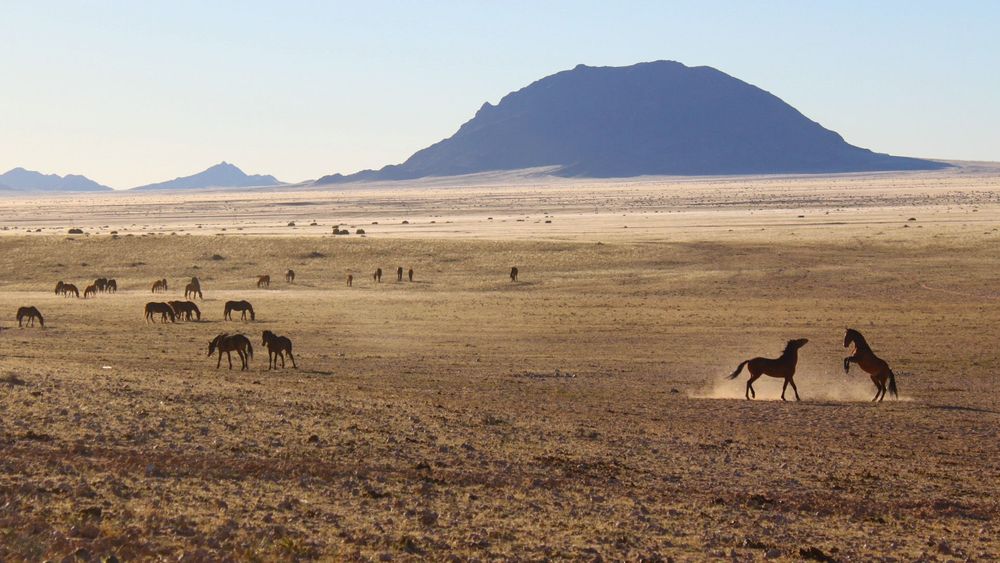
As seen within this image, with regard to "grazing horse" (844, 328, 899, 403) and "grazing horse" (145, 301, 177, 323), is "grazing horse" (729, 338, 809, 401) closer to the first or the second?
"grazing horse" (844, 328, 899, 403)

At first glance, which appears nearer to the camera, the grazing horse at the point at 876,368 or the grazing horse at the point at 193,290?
the grazing horse at the point at 876,368

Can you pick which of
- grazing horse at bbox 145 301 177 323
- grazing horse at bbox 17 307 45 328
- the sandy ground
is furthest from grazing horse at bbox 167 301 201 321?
grazing horse at bbox 17 307 45 328

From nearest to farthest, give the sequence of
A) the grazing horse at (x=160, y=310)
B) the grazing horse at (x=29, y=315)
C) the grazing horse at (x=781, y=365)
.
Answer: the grazing horse at (x=781, y=365) → the grazing horse at (x=29, y=315) → the grazing horse at (x=160, y=310)

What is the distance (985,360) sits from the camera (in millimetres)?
26109

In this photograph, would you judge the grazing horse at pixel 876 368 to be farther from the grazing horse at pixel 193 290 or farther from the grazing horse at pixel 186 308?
the grazing horse at pixel 193 290

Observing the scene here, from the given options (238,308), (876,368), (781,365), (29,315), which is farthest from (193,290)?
(876,368)

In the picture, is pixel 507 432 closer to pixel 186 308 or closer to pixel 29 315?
pixel 29 315

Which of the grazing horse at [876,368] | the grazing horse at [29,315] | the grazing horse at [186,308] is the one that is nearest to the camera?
the grazing horse at [876,368]

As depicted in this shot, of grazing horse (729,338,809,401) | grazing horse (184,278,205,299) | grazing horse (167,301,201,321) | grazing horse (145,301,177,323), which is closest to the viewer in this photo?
grazing horse (729,338,809,401)

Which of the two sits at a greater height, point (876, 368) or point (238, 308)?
point (876, 368)

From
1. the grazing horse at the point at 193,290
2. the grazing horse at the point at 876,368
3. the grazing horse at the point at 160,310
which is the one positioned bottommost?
the grazing horse at the point at 193,290

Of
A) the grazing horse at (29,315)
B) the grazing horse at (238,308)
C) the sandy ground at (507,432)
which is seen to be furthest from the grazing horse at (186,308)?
the grazing horse at (29,315)

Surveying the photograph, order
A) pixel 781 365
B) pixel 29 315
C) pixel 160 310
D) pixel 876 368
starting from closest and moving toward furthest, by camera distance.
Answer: pixel 876 368 < pixel 781 365 < pixel 29 315 < pixel 160 310

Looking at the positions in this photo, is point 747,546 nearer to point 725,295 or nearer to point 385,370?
point 385,370
